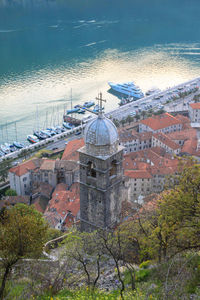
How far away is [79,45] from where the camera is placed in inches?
5399

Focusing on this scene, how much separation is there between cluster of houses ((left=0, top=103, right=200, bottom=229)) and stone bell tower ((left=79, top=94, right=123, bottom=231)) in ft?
54.8

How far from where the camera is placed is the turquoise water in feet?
319

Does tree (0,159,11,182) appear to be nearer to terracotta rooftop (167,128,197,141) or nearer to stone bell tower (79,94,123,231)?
terracotta rooftop (167,128,197,141)

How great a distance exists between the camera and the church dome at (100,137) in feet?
83.4

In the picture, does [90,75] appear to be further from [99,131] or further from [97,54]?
[99,131]

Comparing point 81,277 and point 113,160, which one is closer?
point 81,277

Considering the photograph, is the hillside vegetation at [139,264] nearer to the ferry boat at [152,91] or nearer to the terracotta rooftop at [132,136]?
the terracotta rooftop at [132,136]

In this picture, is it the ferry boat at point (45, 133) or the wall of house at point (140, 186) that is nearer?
the wall of house at point (140, 186)

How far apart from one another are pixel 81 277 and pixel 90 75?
3767 inches

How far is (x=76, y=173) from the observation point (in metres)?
56.4

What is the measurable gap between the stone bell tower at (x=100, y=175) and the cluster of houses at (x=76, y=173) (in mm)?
16717

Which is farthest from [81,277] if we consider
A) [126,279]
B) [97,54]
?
[97,54]

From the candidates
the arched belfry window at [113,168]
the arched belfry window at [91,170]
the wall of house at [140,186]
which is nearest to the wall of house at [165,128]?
the wall of house at [140,186]

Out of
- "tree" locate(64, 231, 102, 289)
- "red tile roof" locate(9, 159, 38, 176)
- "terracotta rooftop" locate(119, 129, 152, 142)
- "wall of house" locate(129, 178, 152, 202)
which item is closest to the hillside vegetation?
"tree" locate(64, 231, 102, 289)
